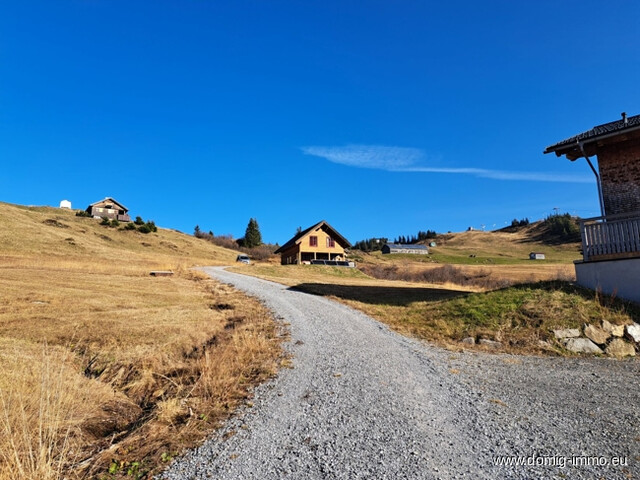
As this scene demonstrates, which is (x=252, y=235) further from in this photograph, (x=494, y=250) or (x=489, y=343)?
(x=489, y=343)

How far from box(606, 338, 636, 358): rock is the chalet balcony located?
367 centimetres

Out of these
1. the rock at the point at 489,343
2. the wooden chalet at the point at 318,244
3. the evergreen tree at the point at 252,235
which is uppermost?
the evergreen tree at the point at 252,235

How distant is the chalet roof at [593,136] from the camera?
12.5 m

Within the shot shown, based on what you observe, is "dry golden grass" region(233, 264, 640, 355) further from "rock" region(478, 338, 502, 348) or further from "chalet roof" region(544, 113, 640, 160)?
"chalet roof" region(544, 113, 640, 160)

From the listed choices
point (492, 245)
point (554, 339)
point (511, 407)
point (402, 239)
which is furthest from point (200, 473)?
point (402, 239)

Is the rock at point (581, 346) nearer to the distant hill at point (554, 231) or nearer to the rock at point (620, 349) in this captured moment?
the rock at point (620, 349)

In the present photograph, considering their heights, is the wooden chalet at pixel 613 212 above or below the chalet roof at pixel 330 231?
below

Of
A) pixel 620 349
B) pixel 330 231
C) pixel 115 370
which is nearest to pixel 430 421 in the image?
pixel 115 370

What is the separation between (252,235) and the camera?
99125 millimetres

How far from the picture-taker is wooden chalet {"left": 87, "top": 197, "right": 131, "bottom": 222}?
300ft

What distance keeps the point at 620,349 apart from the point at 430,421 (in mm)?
7524

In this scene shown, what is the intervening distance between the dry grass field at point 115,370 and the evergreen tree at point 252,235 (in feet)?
258

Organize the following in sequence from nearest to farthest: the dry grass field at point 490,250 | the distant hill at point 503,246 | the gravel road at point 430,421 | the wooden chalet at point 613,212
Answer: the gravel road at point 430,421 < the wooden chalet at point 613,212 < the dry grass field at point 490,250 < the distant hill at point 503,246

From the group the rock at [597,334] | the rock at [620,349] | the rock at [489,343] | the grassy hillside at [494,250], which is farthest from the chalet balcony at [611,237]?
the grassy hillside at [494,250]
